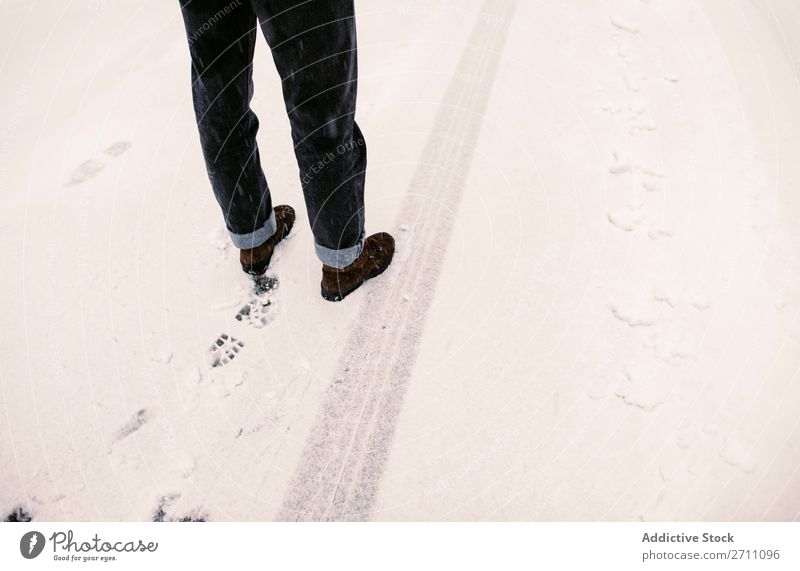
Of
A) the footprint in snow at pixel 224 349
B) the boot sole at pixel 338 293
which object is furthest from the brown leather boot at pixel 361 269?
the footprint in snow at pixel 224 349

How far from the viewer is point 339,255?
1331 mm

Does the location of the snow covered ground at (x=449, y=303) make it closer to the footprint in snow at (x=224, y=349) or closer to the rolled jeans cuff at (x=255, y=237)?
the footprint in snow at (x=224, y=349)

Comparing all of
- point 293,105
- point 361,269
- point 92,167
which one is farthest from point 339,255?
point 92,167

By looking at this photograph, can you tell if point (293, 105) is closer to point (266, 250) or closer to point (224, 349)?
point (266, 250)

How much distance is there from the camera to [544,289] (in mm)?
1432

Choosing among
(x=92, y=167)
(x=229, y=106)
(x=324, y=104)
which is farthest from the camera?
(x=92, y=167)

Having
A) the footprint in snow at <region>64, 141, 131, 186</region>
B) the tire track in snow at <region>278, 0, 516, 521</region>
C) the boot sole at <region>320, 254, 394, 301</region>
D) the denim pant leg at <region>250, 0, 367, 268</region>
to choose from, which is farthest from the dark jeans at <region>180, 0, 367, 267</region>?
the footprint in snow at <region>64, 141, 131, 186</region>

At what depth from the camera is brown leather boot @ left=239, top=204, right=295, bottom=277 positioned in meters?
1.45

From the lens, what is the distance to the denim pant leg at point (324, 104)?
3.02 ft

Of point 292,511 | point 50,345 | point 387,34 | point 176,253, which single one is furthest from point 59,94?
point 292,511

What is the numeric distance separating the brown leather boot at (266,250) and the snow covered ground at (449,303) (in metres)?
0.06

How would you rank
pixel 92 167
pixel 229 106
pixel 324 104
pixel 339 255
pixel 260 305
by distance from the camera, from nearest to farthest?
pixel 324 104, pixel 229 106, pixel 339 255, pixel 260 305, pixel 92 167

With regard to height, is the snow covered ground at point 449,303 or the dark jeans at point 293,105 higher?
the dark jeans at point 293,105

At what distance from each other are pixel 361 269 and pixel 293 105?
0.53 metres
